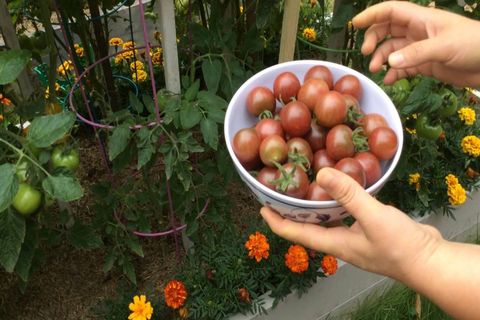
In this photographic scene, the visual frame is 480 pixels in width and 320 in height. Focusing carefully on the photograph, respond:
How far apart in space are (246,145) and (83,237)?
0.53m

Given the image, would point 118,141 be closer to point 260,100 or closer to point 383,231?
point 260,100

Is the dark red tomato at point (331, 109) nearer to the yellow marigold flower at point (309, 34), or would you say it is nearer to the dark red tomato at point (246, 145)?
the dark red tomato at point (246, 145)

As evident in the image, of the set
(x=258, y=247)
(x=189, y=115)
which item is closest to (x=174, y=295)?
(x=258, y=247)

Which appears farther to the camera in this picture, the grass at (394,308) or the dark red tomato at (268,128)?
the grass at (394,308)

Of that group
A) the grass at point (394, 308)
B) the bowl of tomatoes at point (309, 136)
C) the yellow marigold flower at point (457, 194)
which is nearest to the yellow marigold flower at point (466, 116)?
the yellow marigold flower at point (457, 194)

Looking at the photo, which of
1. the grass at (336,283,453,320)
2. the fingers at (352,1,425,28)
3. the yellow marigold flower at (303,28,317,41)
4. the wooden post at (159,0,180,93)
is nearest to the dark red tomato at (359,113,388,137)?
the fingers at (352,1,425,28)

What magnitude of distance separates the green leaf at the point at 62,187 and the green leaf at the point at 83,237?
0.37 metres

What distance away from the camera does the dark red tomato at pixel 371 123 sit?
2.80ft

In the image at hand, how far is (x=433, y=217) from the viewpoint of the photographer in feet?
5.15

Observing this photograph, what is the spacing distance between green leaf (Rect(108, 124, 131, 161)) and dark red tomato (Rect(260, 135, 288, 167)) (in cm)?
30

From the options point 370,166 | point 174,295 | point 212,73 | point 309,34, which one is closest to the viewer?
point 370,166

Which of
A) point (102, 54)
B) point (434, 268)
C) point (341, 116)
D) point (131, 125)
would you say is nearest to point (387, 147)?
point (341, 116)

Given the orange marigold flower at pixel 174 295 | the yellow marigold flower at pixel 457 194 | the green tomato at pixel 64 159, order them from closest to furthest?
the green tomato at pixel 64 159 → the orange marigold flower at pixel 174 295 → the yellow marigold flower at pixel 457 194

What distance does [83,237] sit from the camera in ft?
3.69
